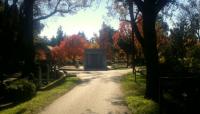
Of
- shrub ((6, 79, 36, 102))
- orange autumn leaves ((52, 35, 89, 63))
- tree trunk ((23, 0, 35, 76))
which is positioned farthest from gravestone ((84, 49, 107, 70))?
shrub ((6, 79, 36, 102))

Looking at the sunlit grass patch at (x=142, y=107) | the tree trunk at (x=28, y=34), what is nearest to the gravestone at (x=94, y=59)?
the tree trunk at (x=28, y=34)

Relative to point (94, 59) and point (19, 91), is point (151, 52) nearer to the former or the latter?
point (19, 91)

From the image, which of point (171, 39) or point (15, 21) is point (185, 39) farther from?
point (15, 21)

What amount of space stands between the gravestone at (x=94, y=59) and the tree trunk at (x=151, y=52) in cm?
4748

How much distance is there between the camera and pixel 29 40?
34.3 metres

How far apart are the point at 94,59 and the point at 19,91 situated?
1855 inches

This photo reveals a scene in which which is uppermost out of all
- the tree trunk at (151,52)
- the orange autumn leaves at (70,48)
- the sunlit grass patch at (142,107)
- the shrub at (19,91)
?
the orange autumn leaves at (70,48)

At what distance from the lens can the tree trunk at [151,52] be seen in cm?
1955

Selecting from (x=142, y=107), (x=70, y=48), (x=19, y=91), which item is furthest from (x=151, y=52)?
(x=70, y=48)

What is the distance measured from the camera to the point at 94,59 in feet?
224

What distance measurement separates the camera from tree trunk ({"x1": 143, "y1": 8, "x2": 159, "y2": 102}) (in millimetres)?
19547

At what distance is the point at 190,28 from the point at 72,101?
142 ft

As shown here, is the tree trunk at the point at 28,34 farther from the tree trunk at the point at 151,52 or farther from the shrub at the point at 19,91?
the tree trunk at the point at 151,52

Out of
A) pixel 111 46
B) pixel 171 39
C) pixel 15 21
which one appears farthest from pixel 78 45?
pixel 15 21
